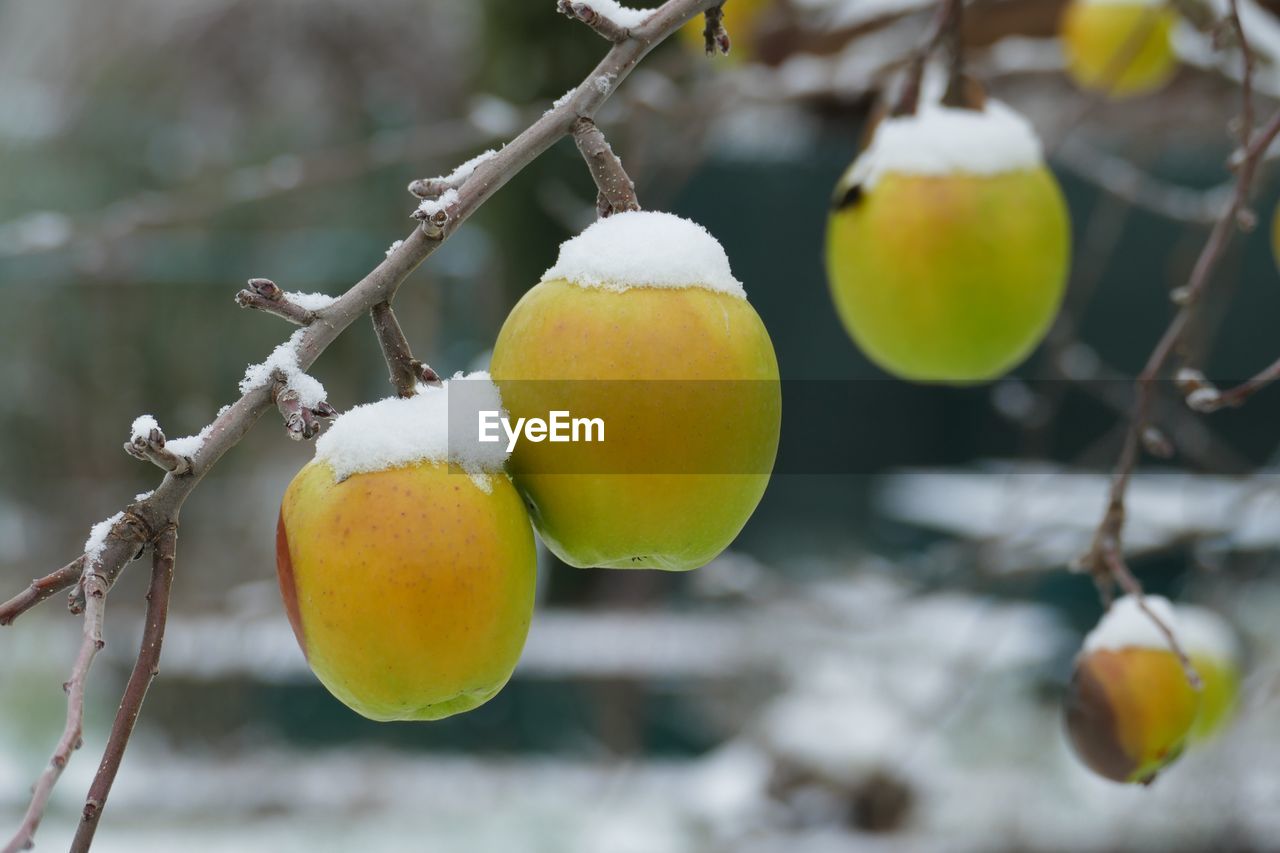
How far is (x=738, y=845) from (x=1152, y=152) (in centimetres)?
141

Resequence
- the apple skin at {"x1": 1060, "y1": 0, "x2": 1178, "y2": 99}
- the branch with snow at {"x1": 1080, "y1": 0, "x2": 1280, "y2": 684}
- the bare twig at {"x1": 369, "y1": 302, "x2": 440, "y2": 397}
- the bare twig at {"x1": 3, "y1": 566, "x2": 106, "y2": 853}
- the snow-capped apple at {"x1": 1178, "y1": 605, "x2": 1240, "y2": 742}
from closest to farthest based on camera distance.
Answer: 1. the bare twig at {"x1": 3, "y1": 566, "x2": 106, "y2": 853}
2. the bare twig at {"x1": 369, "y1": 302, "x2": 440, "y2": 397}
3. the branch with snow at {"x1": 1080, "y1": 0, "x2": 1280, "y2": 684}
4. the snow-capped apple at {"x1": 1178, "y1": 605, "x2": 1240, "y2": 742}
5. the apple skin at {"x1": 1060, "y1": 0, "x2": 1178, "y2": 99}

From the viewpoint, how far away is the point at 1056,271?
0.77 metres

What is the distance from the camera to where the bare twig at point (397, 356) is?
1.43ft

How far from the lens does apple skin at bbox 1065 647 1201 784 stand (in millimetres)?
717

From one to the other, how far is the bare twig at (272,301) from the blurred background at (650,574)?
0.81m

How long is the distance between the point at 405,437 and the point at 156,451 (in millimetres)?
102

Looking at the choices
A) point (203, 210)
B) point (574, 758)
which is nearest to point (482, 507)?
point (203, 210)

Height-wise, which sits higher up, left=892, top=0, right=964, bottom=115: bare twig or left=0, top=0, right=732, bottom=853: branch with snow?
left=892, top=0, right=964, bottom=115: bare twig

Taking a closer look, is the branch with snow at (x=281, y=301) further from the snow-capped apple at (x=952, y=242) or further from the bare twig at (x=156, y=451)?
the snow-capped apple at (x=952, y=242)

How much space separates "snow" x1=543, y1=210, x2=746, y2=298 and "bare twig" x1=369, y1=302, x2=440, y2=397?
0.06m

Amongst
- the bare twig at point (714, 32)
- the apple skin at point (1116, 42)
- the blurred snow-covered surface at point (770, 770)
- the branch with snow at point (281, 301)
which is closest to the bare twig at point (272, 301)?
the branch with snow at point (281, 301)

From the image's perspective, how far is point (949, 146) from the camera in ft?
2.49

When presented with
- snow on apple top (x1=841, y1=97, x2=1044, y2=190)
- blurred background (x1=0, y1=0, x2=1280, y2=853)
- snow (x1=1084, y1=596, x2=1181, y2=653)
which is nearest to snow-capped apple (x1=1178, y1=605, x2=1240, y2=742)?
snow (x1=1084, y1=596, x2=1181, y2=653)

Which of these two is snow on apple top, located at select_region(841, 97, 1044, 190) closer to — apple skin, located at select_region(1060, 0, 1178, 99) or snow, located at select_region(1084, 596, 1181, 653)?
snow, located at select_region(1084, 596, 1181, 653)
